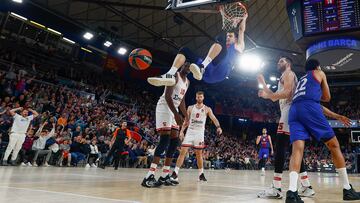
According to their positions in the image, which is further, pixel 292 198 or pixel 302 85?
pixel 302 85

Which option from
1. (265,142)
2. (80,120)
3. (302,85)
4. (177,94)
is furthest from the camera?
(80,120)

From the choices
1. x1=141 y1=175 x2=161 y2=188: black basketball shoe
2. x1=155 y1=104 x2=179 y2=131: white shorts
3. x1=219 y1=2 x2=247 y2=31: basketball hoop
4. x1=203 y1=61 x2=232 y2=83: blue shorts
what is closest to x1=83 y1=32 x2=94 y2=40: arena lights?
x1=219 y1=2 x2=247 y2=31: basketball hoop

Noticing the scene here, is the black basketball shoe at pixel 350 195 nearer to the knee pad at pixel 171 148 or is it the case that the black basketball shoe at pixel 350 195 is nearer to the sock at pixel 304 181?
the sock at pixel 304 181

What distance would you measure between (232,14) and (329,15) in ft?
19.1

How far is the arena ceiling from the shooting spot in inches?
816

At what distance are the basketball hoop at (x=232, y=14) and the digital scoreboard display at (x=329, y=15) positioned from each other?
213 inches

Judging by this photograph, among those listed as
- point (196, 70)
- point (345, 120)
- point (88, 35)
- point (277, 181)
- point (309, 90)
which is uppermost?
point (88, 35)

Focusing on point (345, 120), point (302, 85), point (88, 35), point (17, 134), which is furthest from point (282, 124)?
point (88, 35)

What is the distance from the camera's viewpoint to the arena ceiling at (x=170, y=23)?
20719mm

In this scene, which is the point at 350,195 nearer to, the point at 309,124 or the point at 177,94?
the point at 309,124

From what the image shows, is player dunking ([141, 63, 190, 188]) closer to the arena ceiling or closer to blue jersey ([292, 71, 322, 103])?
blue jersey ([292, 71, 322, 103])

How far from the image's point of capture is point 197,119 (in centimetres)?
773

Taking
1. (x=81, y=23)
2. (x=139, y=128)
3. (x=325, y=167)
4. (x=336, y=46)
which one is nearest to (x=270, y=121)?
(x=325, y=167)

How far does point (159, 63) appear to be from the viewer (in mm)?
27016
